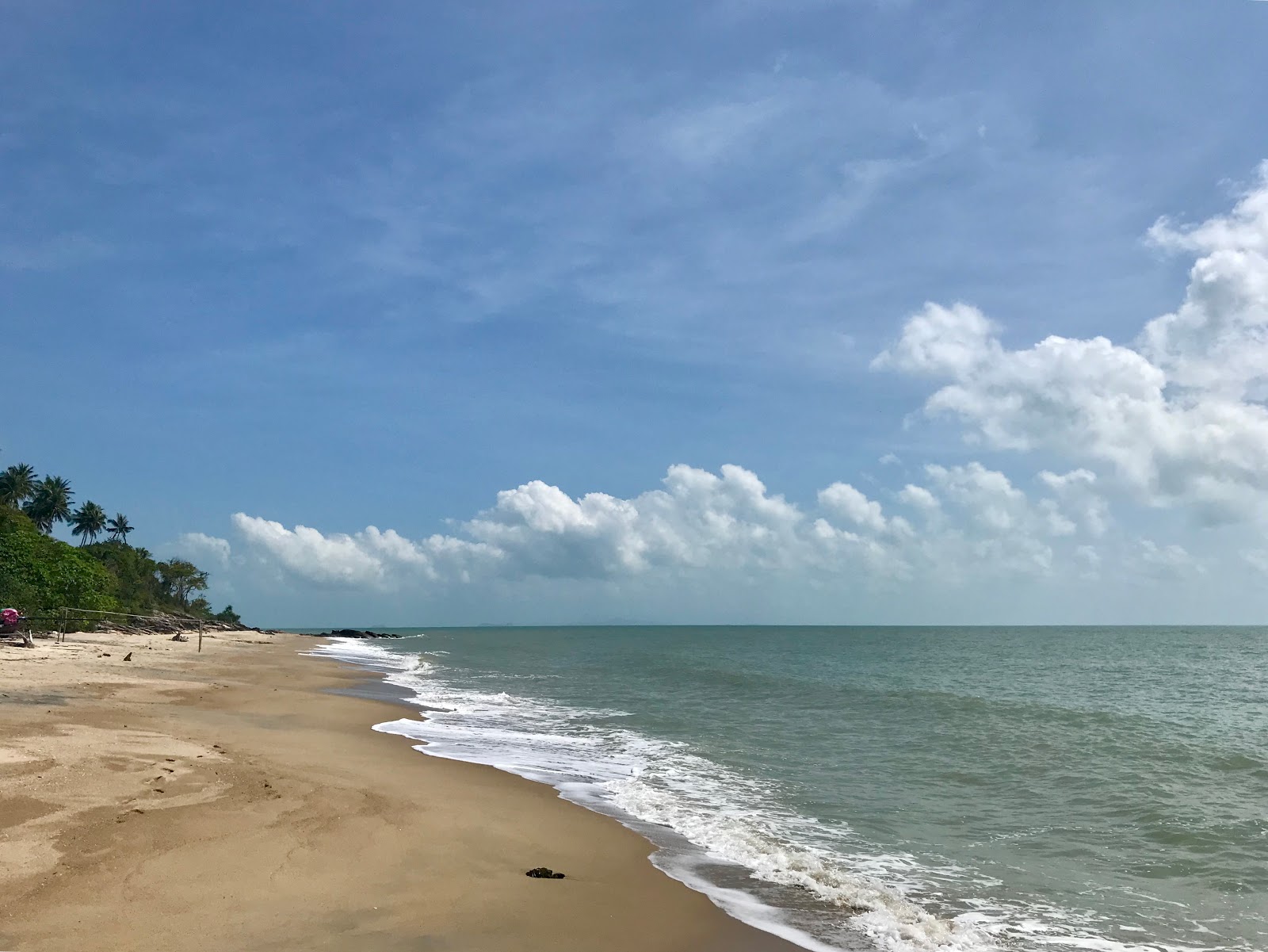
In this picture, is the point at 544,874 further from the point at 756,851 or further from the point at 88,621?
the point at 88,621

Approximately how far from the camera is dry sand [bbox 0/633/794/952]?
7.12m

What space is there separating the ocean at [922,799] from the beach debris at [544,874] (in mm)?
1534

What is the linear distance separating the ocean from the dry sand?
122 centimetres

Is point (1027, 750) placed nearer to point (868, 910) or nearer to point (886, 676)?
point (868, 910)

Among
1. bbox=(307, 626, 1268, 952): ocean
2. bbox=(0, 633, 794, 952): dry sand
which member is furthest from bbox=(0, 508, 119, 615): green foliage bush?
bbox=(0, 633, 794, 952): dry sand

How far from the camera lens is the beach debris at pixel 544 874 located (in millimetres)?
9266

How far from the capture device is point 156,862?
8.34 meters

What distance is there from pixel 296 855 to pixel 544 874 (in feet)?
9.23

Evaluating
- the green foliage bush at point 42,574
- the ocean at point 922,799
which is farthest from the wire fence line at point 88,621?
the ocean at point 922,799

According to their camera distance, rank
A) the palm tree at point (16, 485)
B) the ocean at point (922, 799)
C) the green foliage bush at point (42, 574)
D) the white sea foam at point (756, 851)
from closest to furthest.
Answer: the white sea foam at point (756, 851) → the ocean at point (922, 799) → the green foliage bush at point (42, 574) → the palm tree at point (16, 485)

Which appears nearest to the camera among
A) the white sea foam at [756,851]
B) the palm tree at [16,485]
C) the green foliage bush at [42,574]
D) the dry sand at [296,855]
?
the dry sand at [296,855]

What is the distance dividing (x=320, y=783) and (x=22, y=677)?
57.4 ft

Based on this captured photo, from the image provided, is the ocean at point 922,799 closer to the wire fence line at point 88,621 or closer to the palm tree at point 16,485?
the wire fence line at point 88,621

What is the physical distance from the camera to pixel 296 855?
29.9 ft
